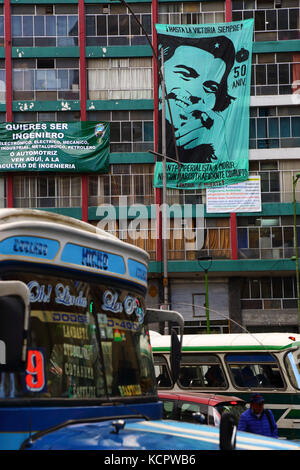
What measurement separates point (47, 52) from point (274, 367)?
105ft

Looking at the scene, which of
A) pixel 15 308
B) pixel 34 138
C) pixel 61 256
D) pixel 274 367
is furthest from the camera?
pixel 34 138

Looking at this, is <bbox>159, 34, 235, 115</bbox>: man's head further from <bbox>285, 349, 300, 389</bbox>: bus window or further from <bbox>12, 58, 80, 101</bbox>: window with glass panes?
<bbox>285, 349, 300, 389</bbox>: bus window

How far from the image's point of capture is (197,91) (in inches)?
1698

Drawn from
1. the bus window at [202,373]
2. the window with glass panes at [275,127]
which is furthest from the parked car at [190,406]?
the window with glass panes at [275,127]

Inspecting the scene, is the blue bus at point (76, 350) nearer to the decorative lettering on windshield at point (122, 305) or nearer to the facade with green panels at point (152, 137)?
the decorative lettering on windshield at point (122, 305)

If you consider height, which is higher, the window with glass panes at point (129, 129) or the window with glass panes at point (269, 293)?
the window with glass panes at point (129, 129)

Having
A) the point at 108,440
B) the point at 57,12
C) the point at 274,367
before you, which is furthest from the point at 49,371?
the point at 57,12

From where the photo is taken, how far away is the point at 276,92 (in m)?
43.8

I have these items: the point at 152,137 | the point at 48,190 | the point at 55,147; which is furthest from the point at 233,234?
the point at 55,147

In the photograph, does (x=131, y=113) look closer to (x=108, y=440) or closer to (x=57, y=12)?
(x=57, y=12)

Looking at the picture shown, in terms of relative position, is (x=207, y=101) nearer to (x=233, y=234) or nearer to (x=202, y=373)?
(x=233, y=234)

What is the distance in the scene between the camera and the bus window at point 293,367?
1579cm

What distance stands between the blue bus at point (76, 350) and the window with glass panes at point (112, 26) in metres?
40.4

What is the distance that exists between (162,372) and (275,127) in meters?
28.9
